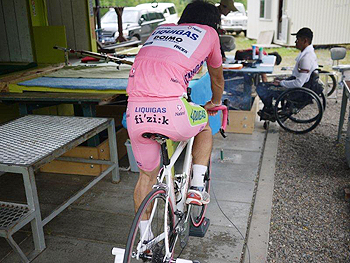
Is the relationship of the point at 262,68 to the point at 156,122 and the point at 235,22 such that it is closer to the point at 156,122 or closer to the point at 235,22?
the point at 156,122

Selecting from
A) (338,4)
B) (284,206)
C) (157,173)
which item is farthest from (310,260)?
(338,4)

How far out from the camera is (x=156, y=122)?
2.23 metres

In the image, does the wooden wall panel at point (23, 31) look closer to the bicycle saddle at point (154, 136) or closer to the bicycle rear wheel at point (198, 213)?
the bicycle rear wheel at point (198, 213)

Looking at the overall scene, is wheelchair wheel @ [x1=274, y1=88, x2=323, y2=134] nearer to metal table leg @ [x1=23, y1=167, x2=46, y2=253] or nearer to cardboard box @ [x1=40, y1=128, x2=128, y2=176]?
cardboard box @ [x1=40, y1=128, x2=128, y2=176]

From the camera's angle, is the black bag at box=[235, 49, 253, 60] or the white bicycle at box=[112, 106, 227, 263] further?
the black bag at box=[235, 49, 253, 60]

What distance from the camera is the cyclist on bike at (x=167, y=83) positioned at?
7.38 feet

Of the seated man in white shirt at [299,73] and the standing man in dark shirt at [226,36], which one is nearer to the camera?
the seated man in white shirt at [299,73]

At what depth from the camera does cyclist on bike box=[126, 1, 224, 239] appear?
2.25m

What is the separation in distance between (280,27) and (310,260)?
14.2 metres

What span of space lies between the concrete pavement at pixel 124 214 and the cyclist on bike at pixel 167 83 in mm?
690

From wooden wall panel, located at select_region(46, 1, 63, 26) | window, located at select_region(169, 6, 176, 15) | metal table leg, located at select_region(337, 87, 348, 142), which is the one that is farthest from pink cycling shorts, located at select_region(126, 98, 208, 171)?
window, located at select_region(169, 6, 176, 15)

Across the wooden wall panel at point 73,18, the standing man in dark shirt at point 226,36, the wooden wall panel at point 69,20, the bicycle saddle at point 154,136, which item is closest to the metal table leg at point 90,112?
the bicycle saddle at point 154,136

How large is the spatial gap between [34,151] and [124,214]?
1.02 meters

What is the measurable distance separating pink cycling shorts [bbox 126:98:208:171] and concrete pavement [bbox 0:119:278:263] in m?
1.00
